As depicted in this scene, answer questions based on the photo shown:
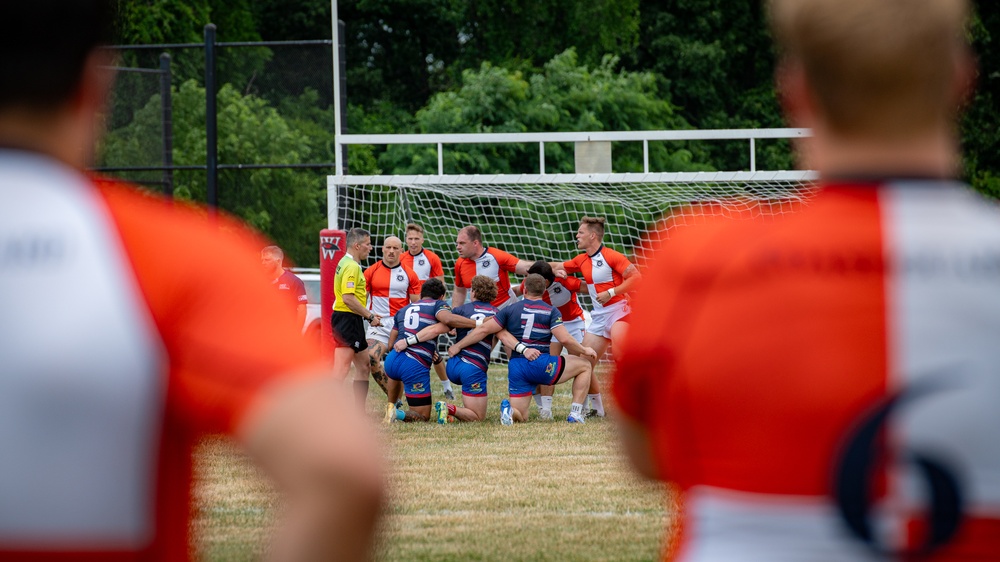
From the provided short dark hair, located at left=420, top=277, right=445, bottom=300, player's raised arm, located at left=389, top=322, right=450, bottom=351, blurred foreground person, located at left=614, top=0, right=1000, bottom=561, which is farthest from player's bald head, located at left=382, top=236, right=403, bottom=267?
blurred foreground person, located at left=614, top=0, right=1000, bottom=561

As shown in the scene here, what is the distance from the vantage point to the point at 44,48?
1.42 meters

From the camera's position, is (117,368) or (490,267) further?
(490,267)

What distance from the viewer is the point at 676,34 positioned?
41.5 metres

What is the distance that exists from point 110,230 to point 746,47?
41141mm

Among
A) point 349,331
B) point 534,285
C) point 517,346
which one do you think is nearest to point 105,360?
point 517,346

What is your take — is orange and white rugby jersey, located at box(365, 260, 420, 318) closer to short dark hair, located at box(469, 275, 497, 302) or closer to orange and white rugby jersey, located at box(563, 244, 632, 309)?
orange and white rugby jersey, located at box(563, 244, 632, 309)

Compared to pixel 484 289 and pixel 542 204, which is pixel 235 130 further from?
pixel 484 289

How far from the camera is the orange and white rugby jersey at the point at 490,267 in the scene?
14738 millimetres

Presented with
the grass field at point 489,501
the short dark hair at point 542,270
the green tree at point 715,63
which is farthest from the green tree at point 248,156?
the green tree at point 715,63

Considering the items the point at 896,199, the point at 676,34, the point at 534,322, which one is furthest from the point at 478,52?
the point at 896,199

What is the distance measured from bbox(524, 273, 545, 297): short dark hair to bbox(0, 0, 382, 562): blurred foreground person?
35.4 feet

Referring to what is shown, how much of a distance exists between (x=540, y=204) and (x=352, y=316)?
8746mm

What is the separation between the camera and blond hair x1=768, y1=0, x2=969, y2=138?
4.87 feet

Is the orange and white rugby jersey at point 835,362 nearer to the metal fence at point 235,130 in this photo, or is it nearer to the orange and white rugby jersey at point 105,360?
the orange and white rugby jersey at point 105,360
